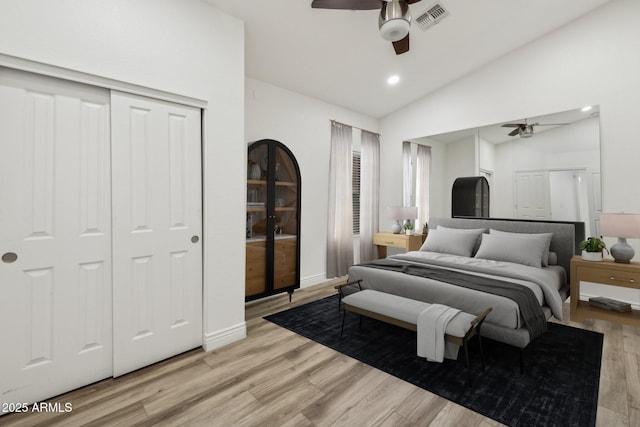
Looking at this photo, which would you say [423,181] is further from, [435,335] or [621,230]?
[435,335]

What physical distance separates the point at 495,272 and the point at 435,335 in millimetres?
1216

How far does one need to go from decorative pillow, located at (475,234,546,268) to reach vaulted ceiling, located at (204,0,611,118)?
7.99 ft

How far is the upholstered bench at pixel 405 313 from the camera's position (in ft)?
6.92

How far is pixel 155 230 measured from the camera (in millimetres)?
2371

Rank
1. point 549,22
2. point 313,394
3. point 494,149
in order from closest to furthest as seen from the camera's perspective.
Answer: point 313,394 → point 549,22 → point 494,149

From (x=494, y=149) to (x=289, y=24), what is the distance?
325 centimetres

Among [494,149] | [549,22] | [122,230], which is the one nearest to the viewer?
[122,230]

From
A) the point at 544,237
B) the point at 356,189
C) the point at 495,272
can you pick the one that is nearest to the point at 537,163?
the point at 544,237

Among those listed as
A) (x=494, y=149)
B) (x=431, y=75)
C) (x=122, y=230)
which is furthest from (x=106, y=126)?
(x=494, y=149)

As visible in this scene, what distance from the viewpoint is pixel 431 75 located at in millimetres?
4391

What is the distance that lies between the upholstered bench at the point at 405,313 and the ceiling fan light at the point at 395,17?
2.25 meters

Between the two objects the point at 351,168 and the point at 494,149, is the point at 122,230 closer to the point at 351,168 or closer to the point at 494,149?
the point at 351,168

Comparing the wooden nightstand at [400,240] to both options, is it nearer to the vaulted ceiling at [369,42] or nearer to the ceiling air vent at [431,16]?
the vaulted ceiling at [369,42]

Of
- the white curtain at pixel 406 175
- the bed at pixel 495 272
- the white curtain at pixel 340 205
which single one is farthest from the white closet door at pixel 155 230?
the white curtain at pixel 406 175
